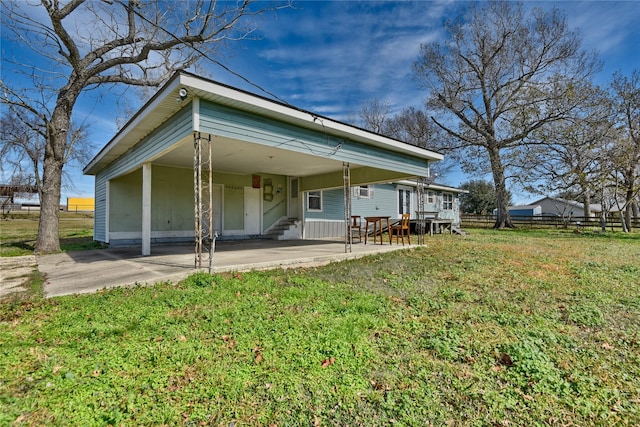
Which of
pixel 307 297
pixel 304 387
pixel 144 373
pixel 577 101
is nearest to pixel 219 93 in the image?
pixel 307 297

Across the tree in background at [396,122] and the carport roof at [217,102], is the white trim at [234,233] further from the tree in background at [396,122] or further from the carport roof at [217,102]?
the tree in background at [396,122]

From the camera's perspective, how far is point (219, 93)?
472 centimetres

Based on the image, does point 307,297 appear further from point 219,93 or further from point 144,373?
point 219,93

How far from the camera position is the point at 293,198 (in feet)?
40.9

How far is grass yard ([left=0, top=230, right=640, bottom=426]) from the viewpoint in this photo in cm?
194

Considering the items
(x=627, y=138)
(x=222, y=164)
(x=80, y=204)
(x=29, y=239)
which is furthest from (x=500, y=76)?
(x=80, y=204)

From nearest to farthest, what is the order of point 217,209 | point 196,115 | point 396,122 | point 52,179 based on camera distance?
point 196,115, point 52,179, point 217,209, point 396,122

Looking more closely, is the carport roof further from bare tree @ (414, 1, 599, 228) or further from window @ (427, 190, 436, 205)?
bare tree @ (414, 1, 599, 228)

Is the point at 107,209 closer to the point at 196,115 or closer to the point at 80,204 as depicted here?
the point at 196,115

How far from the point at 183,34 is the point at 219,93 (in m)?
7.05

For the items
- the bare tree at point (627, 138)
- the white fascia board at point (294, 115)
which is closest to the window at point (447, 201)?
the bare tree at point (627, 138)

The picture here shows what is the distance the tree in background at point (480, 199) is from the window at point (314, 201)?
104ft

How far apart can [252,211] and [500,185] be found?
59.0ft

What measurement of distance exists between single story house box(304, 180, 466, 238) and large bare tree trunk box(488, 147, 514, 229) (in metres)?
2.74
